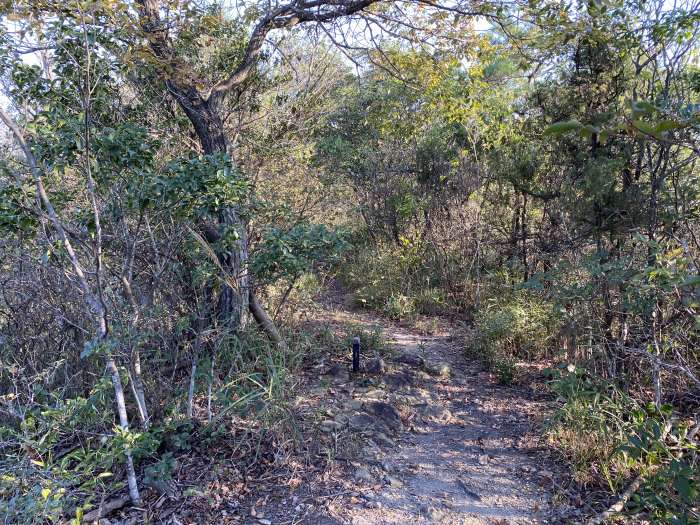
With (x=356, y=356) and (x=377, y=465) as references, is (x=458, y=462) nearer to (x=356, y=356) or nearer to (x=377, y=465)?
(x=377, y=465)

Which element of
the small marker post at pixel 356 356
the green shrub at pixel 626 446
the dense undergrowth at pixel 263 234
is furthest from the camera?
the small marker post at pixel 356 356

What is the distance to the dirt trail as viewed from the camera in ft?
9.20

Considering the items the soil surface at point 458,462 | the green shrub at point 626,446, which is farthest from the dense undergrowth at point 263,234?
the soil surface at point 458,462

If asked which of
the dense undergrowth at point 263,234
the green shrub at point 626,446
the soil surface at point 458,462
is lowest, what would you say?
the soil surface at point 458,462

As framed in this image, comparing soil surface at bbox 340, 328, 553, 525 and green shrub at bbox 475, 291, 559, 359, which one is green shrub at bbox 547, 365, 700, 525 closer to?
soil surface at bbox 340, 328, 553, 525

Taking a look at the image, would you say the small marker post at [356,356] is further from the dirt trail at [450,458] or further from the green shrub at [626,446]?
the green shrub at [626,446]

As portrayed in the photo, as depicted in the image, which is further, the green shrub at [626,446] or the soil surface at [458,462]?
the soil surface at [458,462]

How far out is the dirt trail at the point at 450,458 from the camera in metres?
2.80

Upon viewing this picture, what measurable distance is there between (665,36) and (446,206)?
4.00 meters

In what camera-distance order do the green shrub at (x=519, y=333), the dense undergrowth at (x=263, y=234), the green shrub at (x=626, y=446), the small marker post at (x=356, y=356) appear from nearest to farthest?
the green shrub at (x=626, y=446), the dense undergrowth at (x=263, y=234), the small marker post at (x=356, y=356), the green shrub at (x=519, y=333)

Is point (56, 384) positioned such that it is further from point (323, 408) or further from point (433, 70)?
point (433, 70)

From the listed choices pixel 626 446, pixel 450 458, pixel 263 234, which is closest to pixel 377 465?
pixel 450 458

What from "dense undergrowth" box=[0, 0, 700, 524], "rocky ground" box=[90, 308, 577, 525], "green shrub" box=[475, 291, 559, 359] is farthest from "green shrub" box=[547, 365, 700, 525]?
"green shrub" box=[475, 291, 559, 359]

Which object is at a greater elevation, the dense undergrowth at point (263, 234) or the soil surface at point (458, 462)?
the dense undergrowth at point (263, 234)
